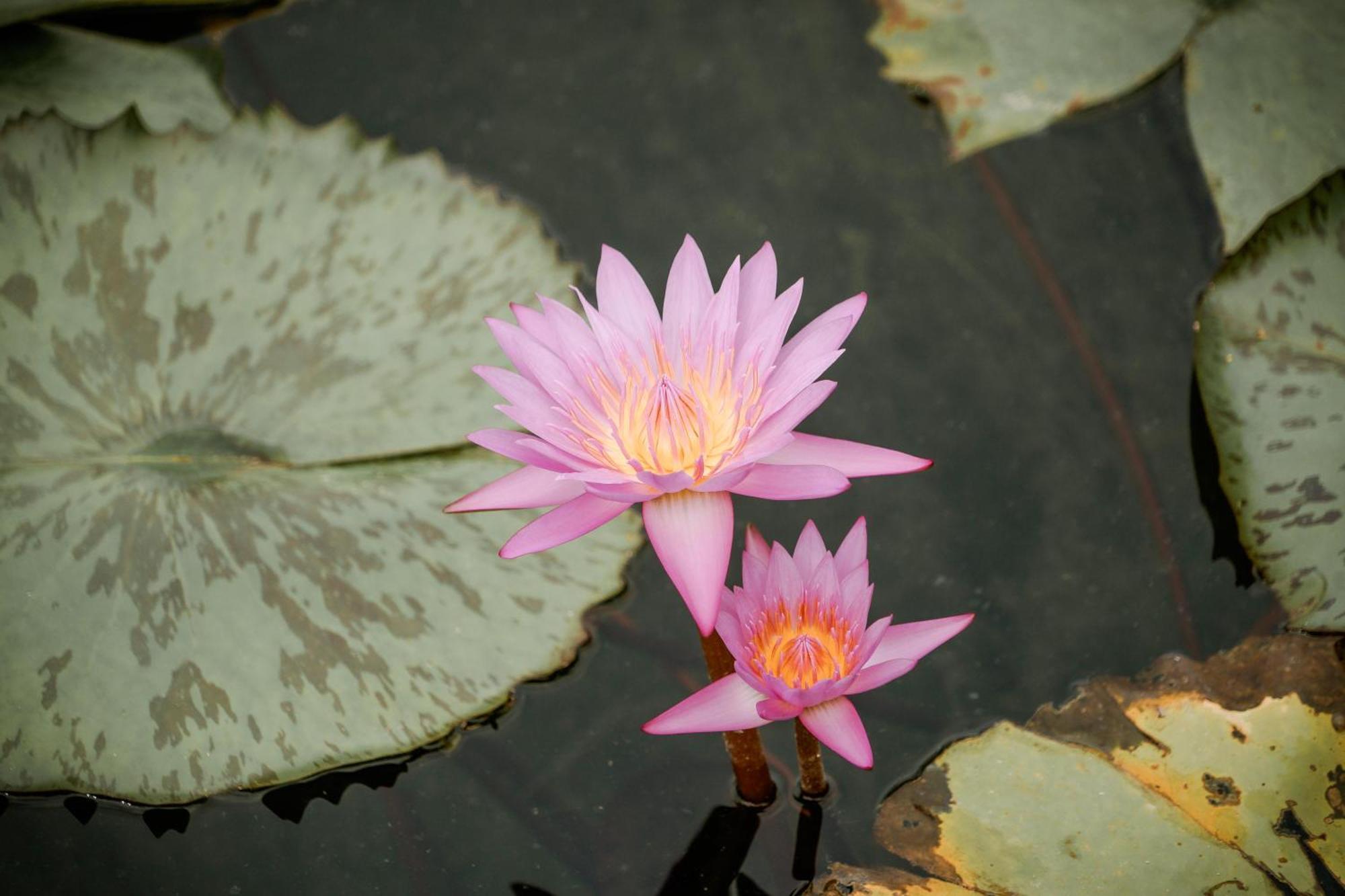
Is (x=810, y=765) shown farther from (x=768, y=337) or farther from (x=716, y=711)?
(x=768, y=337)

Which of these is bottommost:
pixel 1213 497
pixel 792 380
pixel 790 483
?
pixel 1213 497

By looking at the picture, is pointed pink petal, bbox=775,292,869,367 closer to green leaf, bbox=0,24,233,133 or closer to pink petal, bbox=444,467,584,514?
pink petal, bbox=444,467,584,514

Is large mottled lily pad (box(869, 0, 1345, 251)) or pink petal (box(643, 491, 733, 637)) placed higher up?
large mottled lily pad (box(869, 0, 1345, 251))

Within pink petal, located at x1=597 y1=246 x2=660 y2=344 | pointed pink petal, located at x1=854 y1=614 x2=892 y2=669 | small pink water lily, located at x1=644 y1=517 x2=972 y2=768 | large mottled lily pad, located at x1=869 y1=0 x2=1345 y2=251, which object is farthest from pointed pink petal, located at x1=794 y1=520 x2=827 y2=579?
large mottled lily pad, located at x1=869 y1=0 x2=1345 y2=251

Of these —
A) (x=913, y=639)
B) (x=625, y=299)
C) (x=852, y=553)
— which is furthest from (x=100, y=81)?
(x=913, y=639)

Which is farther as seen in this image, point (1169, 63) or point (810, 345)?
point (1169, 63)

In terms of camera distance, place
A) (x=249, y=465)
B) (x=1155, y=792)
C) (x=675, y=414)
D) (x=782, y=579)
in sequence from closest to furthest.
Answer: (x=675, y=414), (x=782, y=579), (x=1155, y=792), (x=249, y=465)
